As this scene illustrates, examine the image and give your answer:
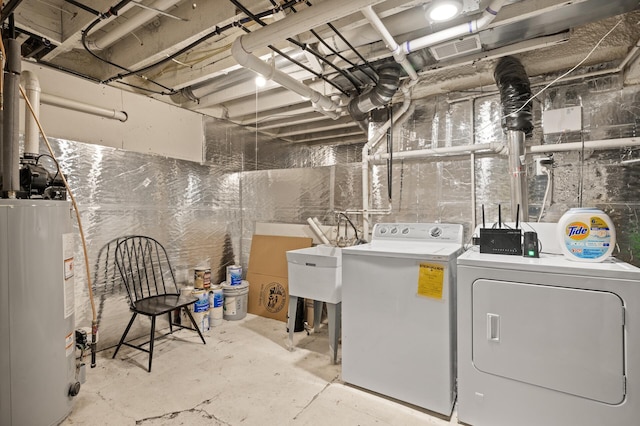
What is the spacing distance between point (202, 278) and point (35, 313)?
1.61m

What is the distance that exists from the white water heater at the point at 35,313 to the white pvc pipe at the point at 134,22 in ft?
3.96

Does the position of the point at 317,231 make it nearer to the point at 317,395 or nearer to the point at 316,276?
the point at 316,276

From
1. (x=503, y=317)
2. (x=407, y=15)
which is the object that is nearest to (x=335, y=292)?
(x=503, y=317)

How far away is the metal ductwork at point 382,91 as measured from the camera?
2395 mm

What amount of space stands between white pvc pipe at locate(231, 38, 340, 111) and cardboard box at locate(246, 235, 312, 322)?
4.56 ft

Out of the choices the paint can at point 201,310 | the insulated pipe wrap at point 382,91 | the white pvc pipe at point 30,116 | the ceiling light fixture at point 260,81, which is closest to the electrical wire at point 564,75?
the insulated pipe wrap at point 382,91

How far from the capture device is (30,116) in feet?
6.56

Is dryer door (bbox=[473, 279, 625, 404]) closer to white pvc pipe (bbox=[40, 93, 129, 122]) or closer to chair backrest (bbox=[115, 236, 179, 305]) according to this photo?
chair backrest (bbox=[115, 236, 179, 305])

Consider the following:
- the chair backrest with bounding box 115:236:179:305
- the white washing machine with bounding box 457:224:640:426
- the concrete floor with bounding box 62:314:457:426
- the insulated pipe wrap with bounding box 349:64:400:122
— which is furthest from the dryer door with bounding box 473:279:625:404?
the chair backrest with bounding box 115:236:179:305

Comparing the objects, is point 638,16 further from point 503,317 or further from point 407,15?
point 503,317

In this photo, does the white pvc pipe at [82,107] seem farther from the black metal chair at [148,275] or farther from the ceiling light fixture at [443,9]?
the ceiling light fixture at [443,9]

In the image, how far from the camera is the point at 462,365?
1.75 meters

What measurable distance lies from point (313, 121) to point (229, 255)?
203cm

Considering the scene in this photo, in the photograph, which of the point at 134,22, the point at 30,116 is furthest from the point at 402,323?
the point at 30,116
